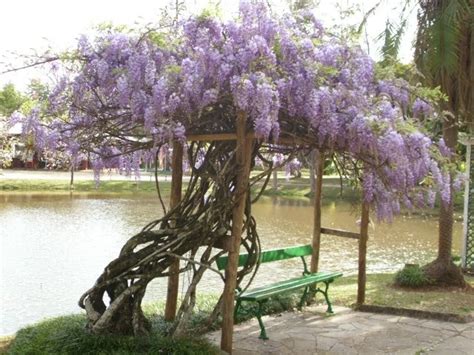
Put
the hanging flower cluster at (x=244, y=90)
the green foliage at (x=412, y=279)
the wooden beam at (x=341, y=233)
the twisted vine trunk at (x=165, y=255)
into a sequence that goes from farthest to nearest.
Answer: the green foliage at (x=412, y=279) → the wooden beam at (x=341, y=233) → the twisted vine trunk at (x=165, y=255) → the hanging flower cluster at (x=244, y=90)

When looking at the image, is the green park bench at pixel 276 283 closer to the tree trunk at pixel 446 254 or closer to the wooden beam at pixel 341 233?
the wooden beam at pixel 341 233

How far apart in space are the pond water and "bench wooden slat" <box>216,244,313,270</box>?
1225 mm

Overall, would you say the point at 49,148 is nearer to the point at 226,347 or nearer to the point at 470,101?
the point at 226,347

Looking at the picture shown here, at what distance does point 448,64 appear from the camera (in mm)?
8797

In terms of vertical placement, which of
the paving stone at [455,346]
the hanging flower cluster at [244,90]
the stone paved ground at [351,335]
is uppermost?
the hanging flower cluster at [244,90]

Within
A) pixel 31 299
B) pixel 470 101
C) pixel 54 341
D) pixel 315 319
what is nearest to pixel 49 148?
pixel 54 341

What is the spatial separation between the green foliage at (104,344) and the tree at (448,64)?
5.12 m

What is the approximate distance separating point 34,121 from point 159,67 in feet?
3.63

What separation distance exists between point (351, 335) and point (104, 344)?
2.74m

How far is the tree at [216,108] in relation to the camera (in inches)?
187

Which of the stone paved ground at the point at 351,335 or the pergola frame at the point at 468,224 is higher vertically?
the pergola frame at the point at 468,224

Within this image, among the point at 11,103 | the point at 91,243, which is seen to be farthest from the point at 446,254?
the point at 11,103

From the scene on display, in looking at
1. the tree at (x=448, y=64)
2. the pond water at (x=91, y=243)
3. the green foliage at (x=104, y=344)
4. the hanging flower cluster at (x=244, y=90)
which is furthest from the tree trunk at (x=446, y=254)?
the green foliage at (x=104, y=344)

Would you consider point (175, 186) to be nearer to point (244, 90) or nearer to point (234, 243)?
point (234, 243)
